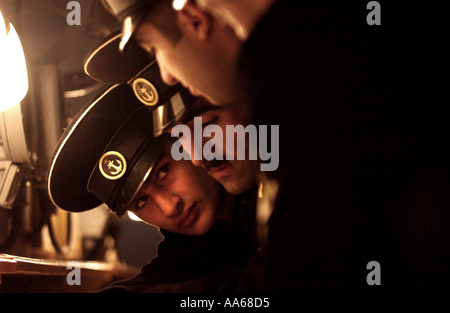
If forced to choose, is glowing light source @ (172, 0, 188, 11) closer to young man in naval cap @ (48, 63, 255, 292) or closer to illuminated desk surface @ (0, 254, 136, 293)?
young man in naval cap @ (48, 63, 255, 292)

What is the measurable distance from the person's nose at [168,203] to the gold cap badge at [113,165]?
3.0 inches

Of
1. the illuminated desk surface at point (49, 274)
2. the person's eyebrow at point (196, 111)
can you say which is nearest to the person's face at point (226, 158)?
the person's eyebrow at point (196, 111)

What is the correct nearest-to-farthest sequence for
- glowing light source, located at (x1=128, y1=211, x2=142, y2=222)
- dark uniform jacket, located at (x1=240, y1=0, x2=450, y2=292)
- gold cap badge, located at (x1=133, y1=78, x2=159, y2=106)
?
dark uniform jacket, located at (x1=240, y1=0, x2=450, y2=292), gold cap badge, located at (x1=133, y1=78, x2=159, y2=106), glowing light source, located at (x1=128, y1=211, x2=142, y2=222)

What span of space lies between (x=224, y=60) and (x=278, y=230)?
0.25 metres

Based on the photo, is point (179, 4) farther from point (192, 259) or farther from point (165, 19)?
point (192, 259)

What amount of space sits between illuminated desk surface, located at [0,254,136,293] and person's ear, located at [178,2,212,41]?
0.45 metres

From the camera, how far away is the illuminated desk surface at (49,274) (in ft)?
2.16

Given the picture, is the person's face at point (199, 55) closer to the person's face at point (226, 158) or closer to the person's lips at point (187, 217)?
the person's face at point (226, 158)

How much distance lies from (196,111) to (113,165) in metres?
0.19

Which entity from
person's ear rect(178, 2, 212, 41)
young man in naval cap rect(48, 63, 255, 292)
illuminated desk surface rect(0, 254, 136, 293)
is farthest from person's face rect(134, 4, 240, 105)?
illuminated desk surface rect(0, 254, 136, 293)

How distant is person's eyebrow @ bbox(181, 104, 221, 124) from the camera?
529mm

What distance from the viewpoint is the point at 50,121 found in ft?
2.39
